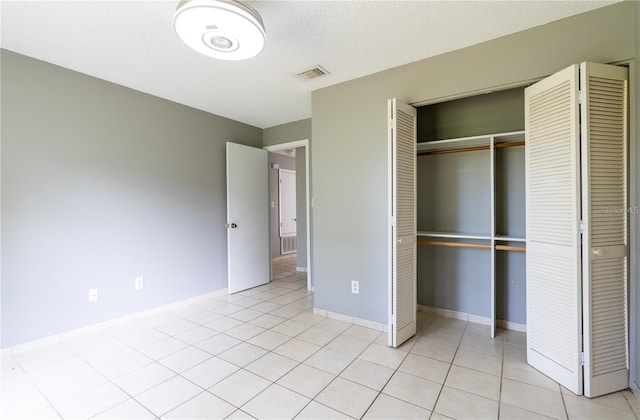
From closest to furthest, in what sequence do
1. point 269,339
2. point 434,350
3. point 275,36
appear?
point 275,36, point 434,350, point 269,339

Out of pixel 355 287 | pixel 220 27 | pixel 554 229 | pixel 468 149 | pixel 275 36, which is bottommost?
pixel 355 287

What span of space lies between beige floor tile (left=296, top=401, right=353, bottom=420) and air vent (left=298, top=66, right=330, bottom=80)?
8.63 ft

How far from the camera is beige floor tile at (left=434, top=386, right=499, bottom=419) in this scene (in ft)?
5.32

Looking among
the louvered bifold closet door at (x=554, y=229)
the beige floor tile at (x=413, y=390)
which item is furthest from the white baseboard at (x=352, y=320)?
the louvered bifold closet door at (x=554, y=229)

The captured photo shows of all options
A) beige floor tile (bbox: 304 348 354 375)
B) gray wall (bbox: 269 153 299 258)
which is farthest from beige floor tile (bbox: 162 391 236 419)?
gray wall (bbox: 269 153 299 258)

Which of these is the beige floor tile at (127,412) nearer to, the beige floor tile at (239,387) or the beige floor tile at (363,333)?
the beige floor tile at (239,387)

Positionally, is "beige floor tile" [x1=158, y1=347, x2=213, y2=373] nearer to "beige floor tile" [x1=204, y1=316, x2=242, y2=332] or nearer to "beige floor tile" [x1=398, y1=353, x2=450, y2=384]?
"beige floor tile" [x1=204, y1=316, x2=242, y2=332]

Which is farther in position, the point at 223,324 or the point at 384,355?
the point at 223,324

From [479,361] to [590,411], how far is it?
64 centimetres

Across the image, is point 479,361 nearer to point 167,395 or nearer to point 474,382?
point 474,382

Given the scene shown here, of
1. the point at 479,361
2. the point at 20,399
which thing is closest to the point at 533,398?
the point at 479,361

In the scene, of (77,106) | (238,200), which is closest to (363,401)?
(238,200)

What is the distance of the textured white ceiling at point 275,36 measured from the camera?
6.01 ft

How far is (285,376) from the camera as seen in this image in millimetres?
2031
